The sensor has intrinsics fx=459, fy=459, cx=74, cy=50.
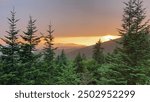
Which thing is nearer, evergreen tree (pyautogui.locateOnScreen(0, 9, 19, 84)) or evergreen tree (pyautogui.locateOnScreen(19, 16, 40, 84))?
evergreen tree (pyautogui.locateOnScreen(0, 9, 19, 84))

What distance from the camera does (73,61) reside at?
25.4 ft

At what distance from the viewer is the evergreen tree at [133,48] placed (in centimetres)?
668

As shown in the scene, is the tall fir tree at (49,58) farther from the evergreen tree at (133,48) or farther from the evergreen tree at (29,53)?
the evergreen tree at (133,48)

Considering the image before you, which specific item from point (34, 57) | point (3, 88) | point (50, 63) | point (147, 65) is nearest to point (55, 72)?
point (50, 63)

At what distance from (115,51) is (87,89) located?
10.6ft

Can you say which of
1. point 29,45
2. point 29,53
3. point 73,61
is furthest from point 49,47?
point 73,61

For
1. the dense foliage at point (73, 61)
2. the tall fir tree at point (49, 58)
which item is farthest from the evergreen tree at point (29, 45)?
the tall fir tree at point (49, 58)

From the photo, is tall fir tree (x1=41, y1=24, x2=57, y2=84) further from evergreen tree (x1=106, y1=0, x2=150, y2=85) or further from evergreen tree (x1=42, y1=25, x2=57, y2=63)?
evergreen tree (x1=106, y1=0, x2=150, y2=85)

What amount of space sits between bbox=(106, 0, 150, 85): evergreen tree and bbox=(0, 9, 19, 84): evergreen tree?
142 cm

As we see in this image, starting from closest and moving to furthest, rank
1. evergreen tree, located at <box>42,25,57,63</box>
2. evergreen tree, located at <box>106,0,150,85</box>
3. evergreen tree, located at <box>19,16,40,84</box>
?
1. evergreen tree, located at <box>42,25,57,63</box>
2. evergreen tree, located at <box>19,16,40,84</box>
3. evergreen tree, located at <box>106,0,150,85</box>

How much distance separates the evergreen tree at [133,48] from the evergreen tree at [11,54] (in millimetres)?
1423

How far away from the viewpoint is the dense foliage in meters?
5.93

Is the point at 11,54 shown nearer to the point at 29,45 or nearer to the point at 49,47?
the point at 29,45

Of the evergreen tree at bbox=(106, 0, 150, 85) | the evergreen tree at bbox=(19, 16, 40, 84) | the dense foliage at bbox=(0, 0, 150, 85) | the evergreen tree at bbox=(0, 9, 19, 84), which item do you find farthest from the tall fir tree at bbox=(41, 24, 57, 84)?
the evergreen tree at bbox=(106, 0, 150, 85)
